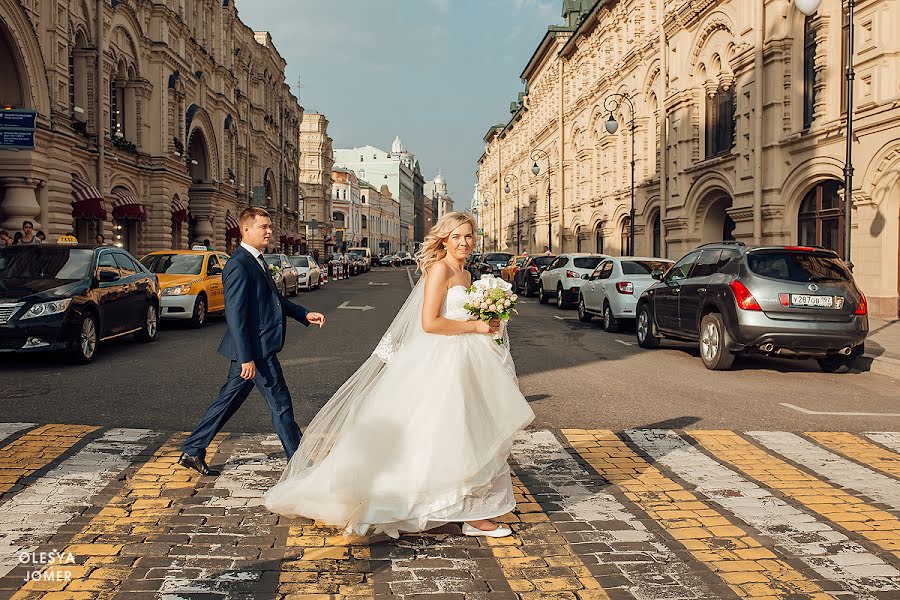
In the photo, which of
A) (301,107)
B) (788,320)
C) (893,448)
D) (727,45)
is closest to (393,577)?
(893,448)

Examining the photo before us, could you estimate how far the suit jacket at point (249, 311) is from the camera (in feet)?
16.8

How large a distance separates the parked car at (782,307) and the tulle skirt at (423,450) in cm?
708

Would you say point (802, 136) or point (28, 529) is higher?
point (802, 136)

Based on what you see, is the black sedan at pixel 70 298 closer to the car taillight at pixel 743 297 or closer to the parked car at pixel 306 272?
the car taillight at pixel 743 297

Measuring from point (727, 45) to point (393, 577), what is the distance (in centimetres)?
2709

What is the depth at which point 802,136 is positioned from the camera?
21656mm

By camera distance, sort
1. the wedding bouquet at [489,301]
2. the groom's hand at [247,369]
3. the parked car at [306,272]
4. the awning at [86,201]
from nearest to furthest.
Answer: the wedding bouquet at [489,301] → the groom's hand at [247,369] → the awning at [86,201] → the parked car at [306,272]

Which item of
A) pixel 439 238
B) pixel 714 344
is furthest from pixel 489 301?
pixel 714 344

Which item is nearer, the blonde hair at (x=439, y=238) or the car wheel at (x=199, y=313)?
the blonde hair at (x=439, y=238)

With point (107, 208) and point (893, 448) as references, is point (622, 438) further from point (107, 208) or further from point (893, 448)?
point (107, 208)

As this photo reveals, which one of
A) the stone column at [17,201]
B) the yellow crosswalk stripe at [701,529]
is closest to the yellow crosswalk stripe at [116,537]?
the yellow crosswalk stripe at [701,529]

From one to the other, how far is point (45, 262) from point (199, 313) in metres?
5.23

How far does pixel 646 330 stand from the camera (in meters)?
13.7

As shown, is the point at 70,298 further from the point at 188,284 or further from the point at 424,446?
the point at 424,446
